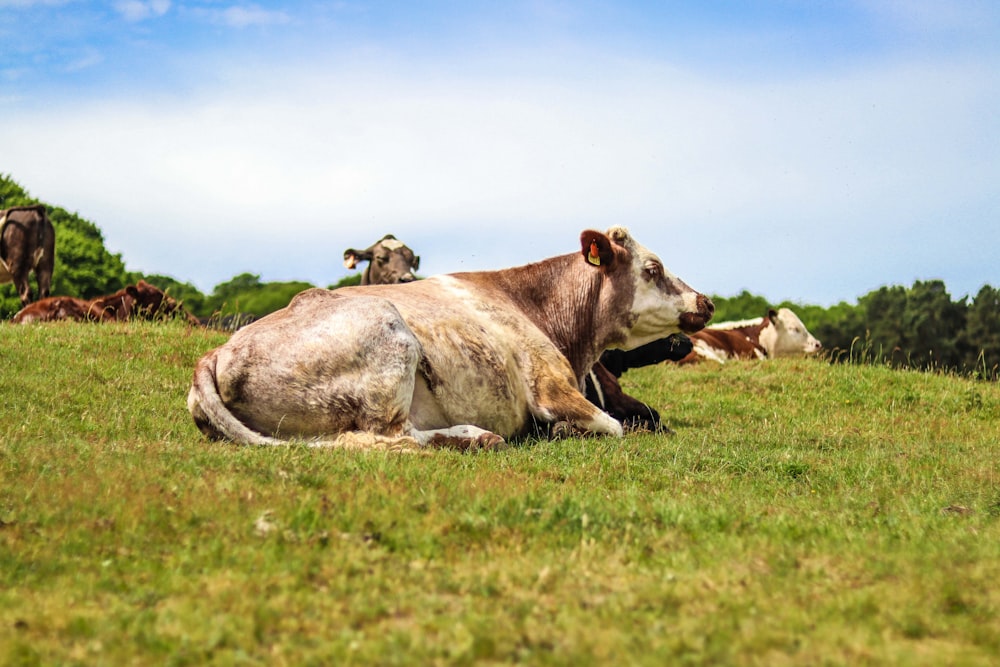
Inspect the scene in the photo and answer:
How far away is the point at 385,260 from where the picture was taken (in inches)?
963

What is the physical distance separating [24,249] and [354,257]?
1127 cm

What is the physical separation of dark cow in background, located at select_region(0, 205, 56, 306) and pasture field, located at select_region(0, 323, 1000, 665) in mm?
21634

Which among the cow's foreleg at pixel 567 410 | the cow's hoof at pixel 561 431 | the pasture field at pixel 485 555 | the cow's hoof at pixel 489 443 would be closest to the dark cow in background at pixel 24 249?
the pasture field at pixel 485 555

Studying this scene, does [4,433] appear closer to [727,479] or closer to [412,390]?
[412,390]

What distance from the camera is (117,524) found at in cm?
644

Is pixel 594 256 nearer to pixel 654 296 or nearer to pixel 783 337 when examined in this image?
pixel 654 296

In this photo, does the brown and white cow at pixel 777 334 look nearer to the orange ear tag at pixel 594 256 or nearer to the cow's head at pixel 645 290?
the cow's head at pixel 645 290

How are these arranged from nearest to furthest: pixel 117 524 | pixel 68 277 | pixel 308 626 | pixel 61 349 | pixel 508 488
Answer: pixel 308 626, pixel 117 524, pixel 508 488, pixel 61 349, pixel 68 277

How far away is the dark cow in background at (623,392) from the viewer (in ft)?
42.9

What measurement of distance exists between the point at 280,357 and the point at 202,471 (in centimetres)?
203

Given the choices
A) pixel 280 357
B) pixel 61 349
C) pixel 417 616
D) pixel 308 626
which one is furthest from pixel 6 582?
pixel 61 349

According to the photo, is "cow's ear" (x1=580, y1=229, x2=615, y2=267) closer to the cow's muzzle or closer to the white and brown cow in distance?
the white and brown cow in distance

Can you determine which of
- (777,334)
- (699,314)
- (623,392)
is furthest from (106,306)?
(777,334)

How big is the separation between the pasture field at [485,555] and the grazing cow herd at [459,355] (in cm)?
58
